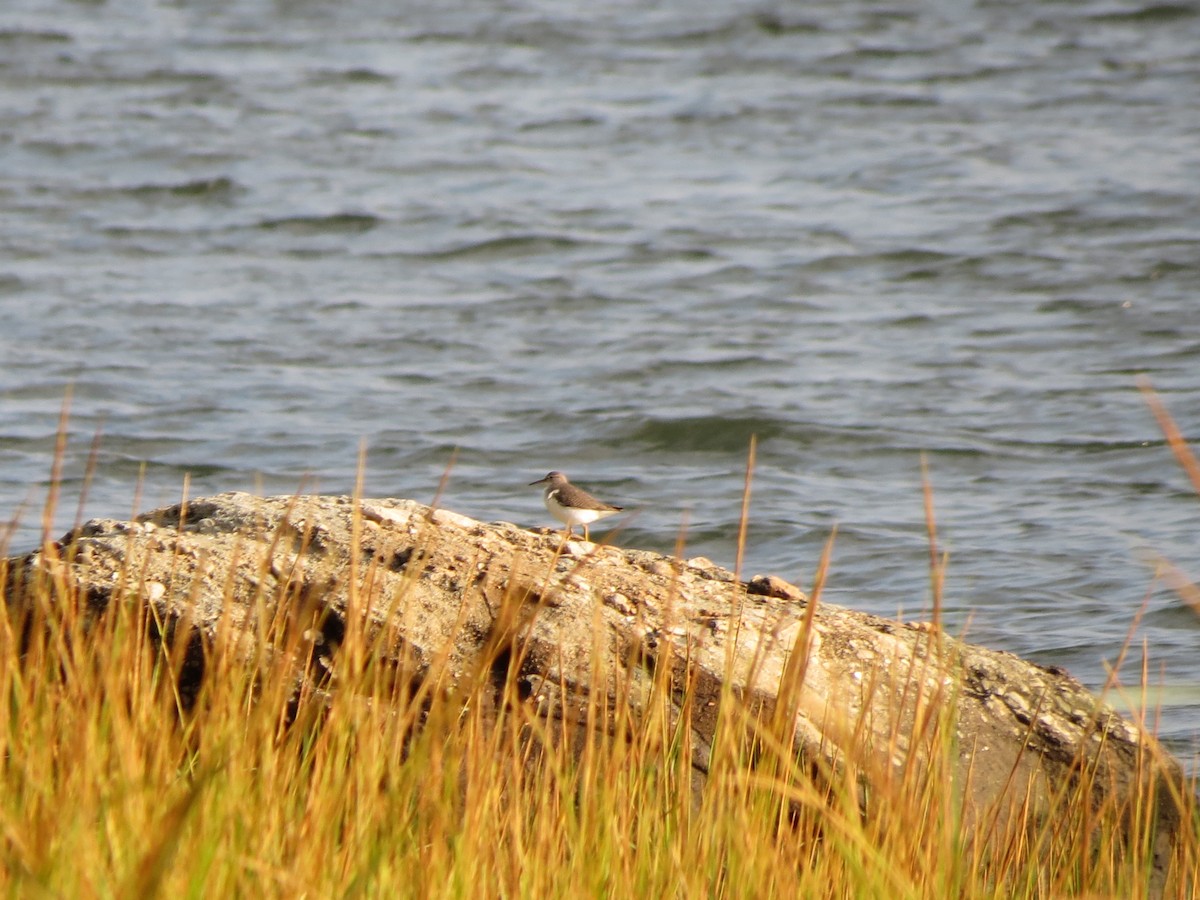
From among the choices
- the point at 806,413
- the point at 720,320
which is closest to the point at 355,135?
the point at 720,320

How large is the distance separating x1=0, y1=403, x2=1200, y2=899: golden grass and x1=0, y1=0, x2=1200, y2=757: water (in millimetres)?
787

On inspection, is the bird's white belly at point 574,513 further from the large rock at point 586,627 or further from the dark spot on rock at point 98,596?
the dark spot on rock at point 98,596

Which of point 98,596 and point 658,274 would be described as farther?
point 658,274

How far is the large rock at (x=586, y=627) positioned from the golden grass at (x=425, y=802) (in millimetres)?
111

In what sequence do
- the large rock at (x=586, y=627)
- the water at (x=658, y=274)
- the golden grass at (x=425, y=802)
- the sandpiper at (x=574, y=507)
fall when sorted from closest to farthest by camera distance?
the golden grass at (x=425, y=802)
the large rock at (x=586, y=627)
the sandpiper at (x=574, y=507)
the water at (x=658, y=274)

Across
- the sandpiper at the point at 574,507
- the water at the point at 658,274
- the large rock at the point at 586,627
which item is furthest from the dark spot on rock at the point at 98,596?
the sandpiper at the point at 574,507

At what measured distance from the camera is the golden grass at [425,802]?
111 inches

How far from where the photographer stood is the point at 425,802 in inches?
124

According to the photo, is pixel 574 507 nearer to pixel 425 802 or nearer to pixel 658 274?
pixel 425 802

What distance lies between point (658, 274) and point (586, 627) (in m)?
9.66

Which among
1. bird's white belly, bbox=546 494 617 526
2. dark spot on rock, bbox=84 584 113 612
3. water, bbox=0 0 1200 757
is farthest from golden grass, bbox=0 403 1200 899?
bird's white belly, bbox=546 494 617 526

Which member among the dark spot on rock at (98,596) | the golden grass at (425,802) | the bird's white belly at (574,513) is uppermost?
the dark spot on rock at (98,596)

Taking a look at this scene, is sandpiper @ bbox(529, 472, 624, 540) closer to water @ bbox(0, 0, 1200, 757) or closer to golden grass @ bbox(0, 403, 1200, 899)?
water @ bbox(0, 0, 1200, 757)

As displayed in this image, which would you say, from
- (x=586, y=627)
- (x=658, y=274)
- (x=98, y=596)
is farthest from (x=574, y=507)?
(x=658, y=274)
